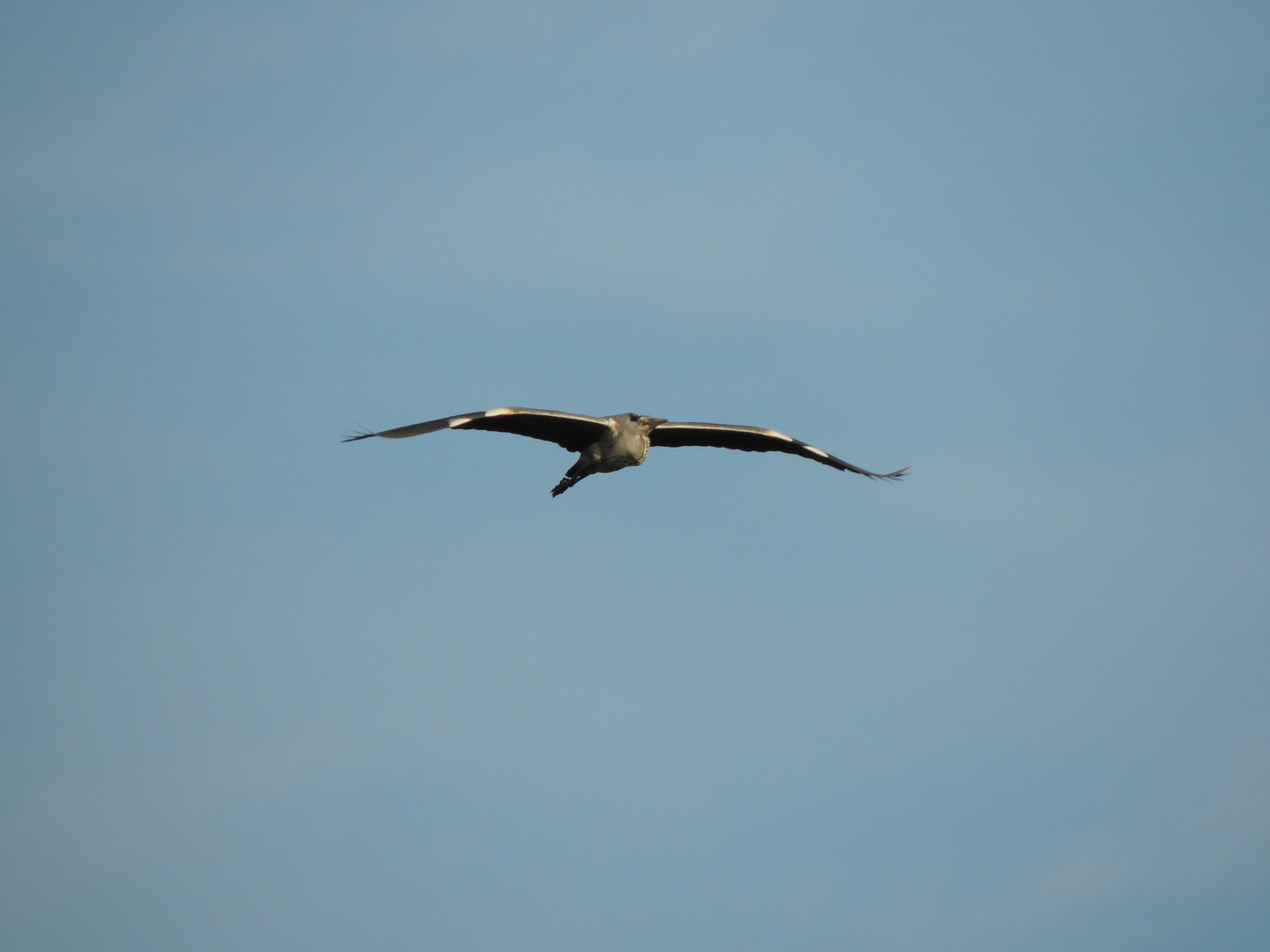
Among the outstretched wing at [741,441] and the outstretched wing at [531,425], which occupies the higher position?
the outstretched wing at [741,441]

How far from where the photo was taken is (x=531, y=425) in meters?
27.5

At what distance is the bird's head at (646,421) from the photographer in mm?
28672

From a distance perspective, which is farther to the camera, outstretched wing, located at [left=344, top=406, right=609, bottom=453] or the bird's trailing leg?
Result: the bird's trailing leg

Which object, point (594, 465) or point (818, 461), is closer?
point (594, 465)

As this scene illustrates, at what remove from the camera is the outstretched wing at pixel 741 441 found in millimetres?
30188

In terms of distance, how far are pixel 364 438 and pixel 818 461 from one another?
13302 millimetres

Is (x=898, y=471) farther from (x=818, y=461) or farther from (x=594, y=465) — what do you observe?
(x=594, y=465)

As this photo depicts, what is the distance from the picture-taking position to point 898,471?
30484mm

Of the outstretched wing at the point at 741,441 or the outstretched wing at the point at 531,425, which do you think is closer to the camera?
the outstretched wing at the point at 531,425

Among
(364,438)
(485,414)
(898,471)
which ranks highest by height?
(898,471)

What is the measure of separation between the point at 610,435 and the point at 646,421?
1162 mm

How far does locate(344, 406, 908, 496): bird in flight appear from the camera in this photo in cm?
2606

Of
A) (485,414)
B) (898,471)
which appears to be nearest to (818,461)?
(898,471)

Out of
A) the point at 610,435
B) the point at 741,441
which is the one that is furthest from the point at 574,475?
the point at 741,441
